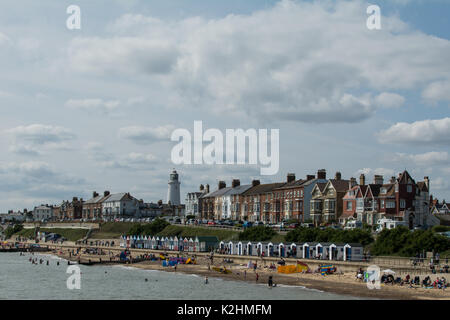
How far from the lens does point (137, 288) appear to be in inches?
2201

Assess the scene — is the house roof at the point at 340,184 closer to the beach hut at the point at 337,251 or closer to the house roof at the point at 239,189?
the house roof at the point at 239,189

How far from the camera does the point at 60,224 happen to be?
178 meters

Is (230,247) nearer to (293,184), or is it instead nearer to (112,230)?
(293,184)

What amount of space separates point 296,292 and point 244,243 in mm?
32628

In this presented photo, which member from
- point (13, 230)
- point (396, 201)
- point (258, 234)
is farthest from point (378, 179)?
point (13, 230)

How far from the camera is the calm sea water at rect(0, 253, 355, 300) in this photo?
48.8 metres

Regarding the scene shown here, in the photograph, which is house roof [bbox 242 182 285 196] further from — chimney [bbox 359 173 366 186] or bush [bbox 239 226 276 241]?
bush [bbox 239 226 276 241]

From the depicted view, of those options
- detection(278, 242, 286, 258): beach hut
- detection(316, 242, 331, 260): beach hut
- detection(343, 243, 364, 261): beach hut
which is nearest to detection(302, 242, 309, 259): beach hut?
detection(316, 242, 331, 260): beach hut

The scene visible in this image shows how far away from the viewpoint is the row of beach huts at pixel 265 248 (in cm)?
6488

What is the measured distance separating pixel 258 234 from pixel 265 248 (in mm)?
11821

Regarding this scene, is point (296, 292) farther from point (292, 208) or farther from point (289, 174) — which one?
point (289, 174)

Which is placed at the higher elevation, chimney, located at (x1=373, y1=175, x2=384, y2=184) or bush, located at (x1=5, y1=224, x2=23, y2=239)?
chimney, located at (x1=373, y1=175, x2=384, y2=184)

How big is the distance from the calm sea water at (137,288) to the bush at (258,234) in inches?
830

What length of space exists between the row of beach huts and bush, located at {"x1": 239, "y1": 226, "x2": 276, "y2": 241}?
12.7 feet
